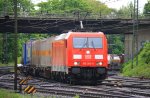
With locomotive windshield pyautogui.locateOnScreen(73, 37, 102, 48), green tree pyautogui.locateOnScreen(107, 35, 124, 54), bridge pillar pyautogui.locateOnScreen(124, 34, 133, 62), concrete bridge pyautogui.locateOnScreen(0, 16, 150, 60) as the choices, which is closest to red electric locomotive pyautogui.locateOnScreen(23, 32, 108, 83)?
locomotive windshield pyautogui.locateOnScreen(73, 37, 102, 48)

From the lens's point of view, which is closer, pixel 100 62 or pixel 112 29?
pixel 100 62

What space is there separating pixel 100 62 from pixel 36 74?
1730cm

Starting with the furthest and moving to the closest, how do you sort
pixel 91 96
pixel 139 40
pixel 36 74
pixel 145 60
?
1. pixel 139 40
2. pixel 145 60
3. pixel 36 74
4. pixel 91 96

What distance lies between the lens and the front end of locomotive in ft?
103

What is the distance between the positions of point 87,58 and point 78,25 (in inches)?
1369

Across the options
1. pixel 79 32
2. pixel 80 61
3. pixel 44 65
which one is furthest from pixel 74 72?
pixel 44 65

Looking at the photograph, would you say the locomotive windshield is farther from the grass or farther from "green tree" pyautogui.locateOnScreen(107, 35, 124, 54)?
"green tree" pyautogui.locateOnScreen(107, 35, 124, 54)

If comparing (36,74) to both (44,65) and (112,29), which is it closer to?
(44,65)

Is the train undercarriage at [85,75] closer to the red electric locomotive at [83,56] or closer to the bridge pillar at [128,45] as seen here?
the red electric locomotive at [83,56]

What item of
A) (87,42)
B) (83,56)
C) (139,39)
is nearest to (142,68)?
(87,42)

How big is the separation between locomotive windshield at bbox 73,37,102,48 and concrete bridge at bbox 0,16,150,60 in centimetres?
2964

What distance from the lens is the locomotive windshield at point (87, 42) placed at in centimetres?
3186

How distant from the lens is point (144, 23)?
64250mm

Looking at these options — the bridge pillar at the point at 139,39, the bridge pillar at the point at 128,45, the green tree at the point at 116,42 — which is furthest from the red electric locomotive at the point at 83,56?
the green tree at the point at 116,42
